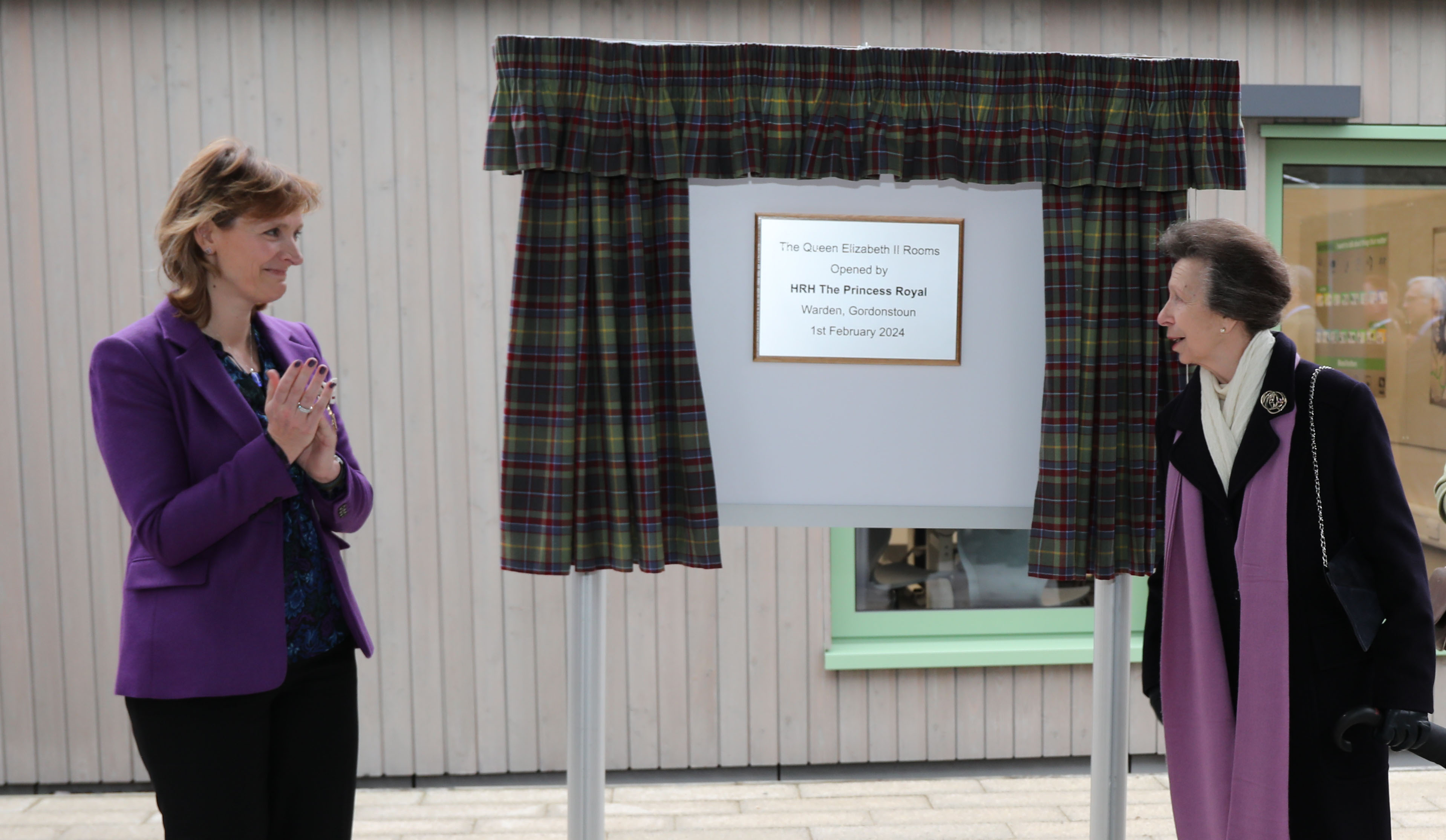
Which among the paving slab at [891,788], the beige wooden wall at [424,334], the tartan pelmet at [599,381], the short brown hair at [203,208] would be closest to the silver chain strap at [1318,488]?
the tartan pelmet at [599,381]

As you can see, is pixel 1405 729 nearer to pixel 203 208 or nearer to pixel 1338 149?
pixel 203 208

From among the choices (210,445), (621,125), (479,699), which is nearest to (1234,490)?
(621,125)

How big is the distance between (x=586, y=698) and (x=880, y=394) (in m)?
0.89

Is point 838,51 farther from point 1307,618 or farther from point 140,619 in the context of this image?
point 140,619

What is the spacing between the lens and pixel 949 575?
12.5 feet

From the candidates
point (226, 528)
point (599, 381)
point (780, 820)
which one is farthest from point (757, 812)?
point (226, 528)

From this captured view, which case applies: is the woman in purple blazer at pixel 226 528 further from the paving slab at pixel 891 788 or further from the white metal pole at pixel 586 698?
the paving slab at pixel 891 788

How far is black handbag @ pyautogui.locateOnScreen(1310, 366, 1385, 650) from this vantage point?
1734 millimetres

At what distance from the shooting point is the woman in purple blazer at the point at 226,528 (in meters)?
1.61

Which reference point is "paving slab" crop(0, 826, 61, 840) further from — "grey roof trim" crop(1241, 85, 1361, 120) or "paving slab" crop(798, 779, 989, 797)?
"grey roof trim" crop(1241, 85, 1361, 120)

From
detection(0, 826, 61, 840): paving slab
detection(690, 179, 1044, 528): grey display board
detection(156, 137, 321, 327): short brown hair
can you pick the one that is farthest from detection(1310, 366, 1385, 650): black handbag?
detection(0, 826, 61, 840): paving slab

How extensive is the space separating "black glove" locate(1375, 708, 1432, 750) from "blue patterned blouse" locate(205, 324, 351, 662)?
1796 mm

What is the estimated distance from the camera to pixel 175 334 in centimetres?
167

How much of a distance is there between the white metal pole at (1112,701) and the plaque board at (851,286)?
0.66m
